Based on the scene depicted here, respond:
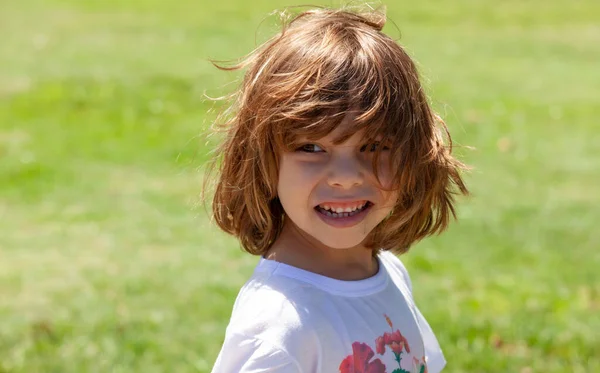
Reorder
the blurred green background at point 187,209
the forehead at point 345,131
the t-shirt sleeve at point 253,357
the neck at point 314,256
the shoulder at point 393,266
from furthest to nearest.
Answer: the blurred green background at point 187,209, the shoulder at point 393,266, the neck at point 314,256, the forehead at point 345,131, the t-shirt sleeve at point 253,357

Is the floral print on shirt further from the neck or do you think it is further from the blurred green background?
the blurred green background

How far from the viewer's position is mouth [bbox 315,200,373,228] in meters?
2.30

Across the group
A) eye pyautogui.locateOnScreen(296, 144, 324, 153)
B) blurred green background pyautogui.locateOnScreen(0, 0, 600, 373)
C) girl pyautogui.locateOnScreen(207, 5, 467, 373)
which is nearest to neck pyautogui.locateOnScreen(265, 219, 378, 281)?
girl pyautogui.locateOnScreen(207, 5, 467, 373)

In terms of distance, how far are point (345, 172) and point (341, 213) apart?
0.12m

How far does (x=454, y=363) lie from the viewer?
4.36 meters

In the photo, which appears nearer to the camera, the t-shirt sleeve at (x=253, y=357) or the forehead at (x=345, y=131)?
the t-shirt sleeve at (x=253, y=357)

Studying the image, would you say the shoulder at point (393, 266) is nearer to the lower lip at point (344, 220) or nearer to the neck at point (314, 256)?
the neck at point (314, 256)

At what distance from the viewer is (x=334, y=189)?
2.27 metres

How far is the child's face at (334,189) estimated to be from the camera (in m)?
2.26

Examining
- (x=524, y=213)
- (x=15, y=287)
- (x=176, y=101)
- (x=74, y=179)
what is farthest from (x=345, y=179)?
(x=176, y=101)

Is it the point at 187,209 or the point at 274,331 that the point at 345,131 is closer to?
the point at 274,331

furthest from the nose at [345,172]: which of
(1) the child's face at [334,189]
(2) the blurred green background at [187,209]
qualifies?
(2) the blurred green background at [187,209]

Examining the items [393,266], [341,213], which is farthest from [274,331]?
[393,266]

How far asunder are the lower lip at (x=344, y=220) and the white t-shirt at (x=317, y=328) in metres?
0.13
